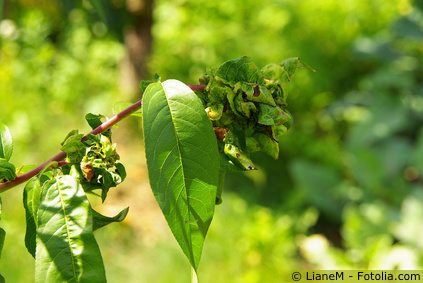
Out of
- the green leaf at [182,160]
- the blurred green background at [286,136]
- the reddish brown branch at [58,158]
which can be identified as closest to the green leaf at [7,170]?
the reddish brown branch at [58,158]

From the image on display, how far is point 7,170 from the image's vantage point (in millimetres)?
562

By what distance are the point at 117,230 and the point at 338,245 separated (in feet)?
3.92

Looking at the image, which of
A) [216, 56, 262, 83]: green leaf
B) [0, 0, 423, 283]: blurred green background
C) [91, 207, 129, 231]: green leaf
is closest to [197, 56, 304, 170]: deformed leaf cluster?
[216, 56, 262, 83]: green leaf

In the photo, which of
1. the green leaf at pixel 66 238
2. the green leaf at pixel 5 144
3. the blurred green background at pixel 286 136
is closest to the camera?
the green leaf at pixel 66 238

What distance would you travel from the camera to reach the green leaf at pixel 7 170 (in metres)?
0.56

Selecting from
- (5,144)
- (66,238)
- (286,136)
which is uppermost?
(286,136)

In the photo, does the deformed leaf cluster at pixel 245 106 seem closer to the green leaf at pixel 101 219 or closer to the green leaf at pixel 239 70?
the green leaf at pixel 239 70

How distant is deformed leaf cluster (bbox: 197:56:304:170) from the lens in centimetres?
55

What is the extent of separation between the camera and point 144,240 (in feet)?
10.5

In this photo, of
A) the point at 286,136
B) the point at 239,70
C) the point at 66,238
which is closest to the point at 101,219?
the point at 66,238

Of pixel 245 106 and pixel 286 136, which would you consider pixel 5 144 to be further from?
pixel 286 136

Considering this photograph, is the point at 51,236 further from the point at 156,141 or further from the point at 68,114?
the point at 68,114

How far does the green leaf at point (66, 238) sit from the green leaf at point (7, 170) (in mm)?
54

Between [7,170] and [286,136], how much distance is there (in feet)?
10.6
